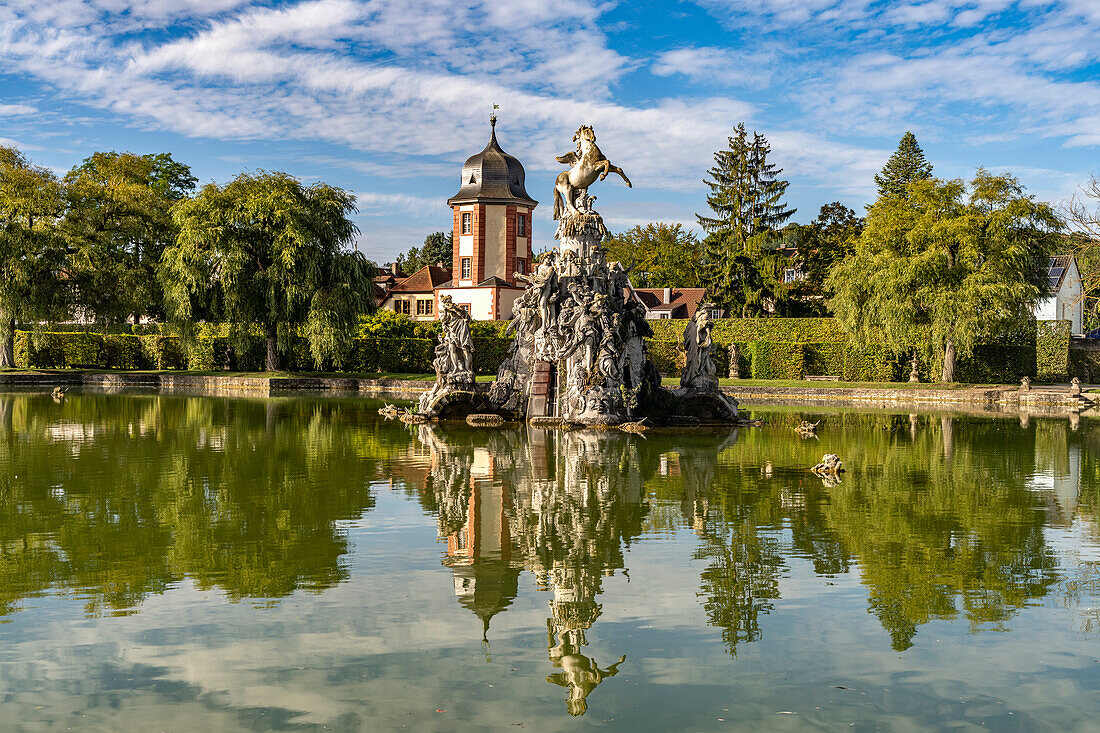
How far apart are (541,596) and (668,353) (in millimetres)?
38298

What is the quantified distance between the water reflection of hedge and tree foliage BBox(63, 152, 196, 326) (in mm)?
20913

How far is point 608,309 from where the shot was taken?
23.4 m

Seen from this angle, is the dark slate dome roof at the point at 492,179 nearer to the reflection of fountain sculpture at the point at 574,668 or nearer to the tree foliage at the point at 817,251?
the tree foliage at the point at 817,251

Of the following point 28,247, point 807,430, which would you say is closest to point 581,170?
point 807,430

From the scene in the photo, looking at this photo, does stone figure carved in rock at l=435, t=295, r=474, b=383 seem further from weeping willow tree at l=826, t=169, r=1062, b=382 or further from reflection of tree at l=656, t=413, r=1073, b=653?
weeping willow tree at l=826, t=169, r=1062, b=382

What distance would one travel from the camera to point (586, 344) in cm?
2328

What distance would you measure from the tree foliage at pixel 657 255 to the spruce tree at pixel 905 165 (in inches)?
802

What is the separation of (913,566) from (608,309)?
1466 cm

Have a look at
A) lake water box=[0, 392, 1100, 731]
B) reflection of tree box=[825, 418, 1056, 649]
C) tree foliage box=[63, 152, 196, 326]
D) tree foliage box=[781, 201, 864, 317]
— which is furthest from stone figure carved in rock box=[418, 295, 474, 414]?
tree foliage box=[781, 201, 864, 317]

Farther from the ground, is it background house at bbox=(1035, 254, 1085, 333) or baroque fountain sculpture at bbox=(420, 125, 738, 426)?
→ background house at bbox=(1035, 254, 1085, 333)

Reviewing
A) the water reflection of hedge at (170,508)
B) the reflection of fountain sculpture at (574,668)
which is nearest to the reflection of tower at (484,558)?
the reflection of fountain sculpture at (574,668)

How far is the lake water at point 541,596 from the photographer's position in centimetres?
589

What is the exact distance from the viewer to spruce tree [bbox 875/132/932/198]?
6096cm

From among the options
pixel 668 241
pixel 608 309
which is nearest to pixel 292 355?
pixel 608 309
